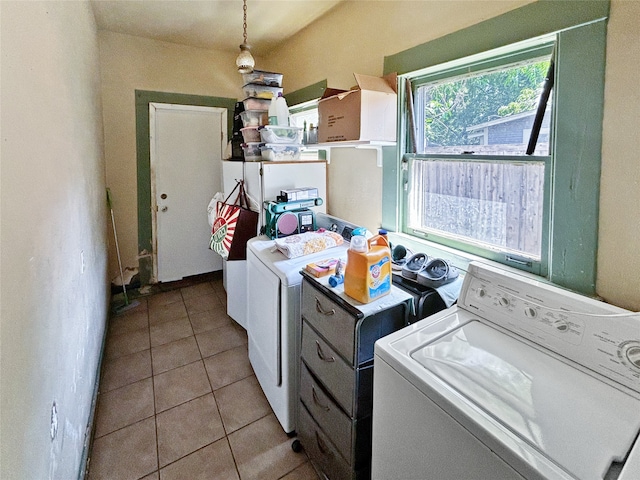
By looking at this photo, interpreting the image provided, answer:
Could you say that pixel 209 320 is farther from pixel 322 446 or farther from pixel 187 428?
pixel 322 446

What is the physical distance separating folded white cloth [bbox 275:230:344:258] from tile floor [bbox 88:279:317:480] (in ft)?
3.04

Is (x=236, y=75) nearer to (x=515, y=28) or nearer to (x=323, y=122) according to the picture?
(x=323, y=122)

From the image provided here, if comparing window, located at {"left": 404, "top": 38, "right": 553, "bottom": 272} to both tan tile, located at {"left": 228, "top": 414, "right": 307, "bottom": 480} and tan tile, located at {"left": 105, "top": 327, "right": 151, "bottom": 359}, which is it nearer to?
tan tile, located at {"left": 228, "top": 414, "right": 307, "bottom": 480}

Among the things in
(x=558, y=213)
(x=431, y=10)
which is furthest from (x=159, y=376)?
(x=431, y=10)

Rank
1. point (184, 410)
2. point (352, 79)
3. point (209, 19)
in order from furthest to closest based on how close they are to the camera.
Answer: point (209, 19), point (352, 79), point (184, 410)

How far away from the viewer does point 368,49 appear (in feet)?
7.02

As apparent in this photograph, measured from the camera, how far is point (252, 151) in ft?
8.75

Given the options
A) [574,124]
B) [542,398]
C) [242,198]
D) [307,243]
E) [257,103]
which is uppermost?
[257,103]

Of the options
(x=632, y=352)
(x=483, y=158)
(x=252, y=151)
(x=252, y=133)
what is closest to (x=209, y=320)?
(x=252, y=151)

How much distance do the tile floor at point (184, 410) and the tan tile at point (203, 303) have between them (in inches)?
8.5

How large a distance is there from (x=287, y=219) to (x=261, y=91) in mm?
1129

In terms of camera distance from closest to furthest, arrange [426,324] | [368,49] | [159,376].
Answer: [426,324], [368,49], [159,376]

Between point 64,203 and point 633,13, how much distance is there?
215 centimetres

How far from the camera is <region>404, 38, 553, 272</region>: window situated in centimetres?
144
